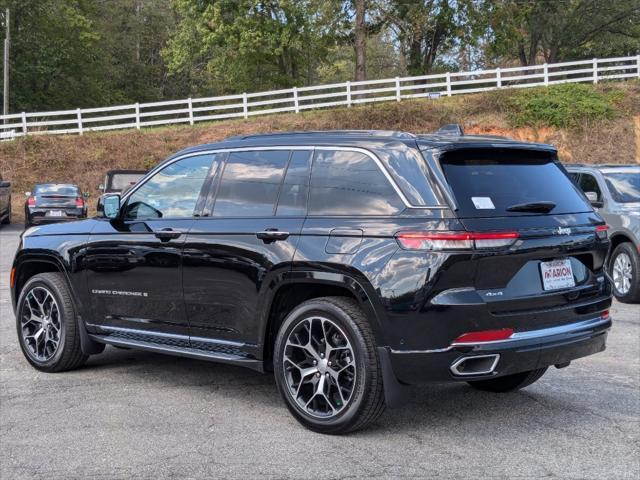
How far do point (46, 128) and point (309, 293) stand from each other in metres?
32.7

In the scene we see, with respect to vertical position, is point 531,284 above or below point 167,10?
below

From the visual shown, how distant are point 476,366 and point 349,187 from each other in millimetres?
1352

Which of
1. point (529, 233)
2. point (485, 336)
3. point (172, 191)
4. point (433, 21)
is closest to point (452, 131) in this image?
point (529, 233)

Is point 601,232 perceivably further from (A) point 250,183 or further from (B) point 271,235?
(A) point 250,183

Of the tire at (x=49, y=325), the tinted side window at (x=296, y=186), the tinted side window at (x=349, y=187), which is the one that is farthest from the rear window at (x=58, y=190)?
the tinted side window at (x=349, y=187)

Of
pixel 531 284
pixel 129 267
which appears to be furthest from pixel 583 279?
pixel 129 267

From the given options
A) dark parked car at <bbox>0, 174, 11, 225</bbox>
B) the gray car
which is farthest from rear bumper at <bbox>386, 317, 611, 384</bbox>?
dark parked car at <bbox>0, 174, 11, 225</bbox>

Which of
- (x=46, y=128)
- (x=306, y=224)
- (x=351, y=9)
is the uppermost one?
(x=351, y=9)

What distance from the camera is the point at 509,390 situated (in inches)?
230

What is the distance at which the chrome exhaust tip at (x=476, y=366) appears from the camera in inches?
177

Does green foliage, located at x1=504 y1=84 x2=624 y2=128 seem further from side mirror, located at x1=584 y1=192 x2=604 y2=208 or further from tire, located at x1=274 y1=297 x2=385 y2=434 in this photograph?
tire, located at x1=274 y1=297 x2=385 y2=434

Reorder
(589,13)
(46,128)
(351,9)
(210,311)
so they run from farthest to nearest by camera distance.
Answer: (589,13) < (351,9) < (46,128) < (210,311)

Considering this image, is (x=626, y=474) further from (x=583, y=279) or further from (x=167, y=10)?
(x=167, y=10)

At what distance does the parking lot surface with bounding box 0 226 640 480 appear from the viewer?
170 inches
